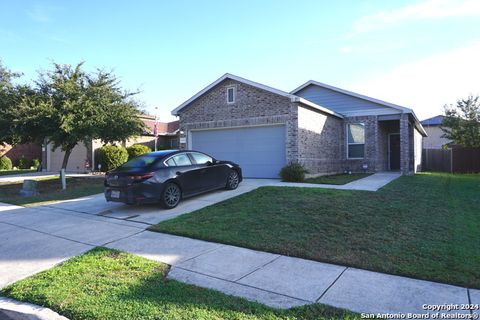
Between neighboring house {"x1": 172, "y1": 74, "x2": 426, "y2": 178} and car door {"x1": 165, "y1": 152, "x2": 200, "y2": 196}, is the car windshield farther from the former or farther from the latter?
neighboring house {"x1": 172, "y1": 74, "x2": 426, "y2": 178}

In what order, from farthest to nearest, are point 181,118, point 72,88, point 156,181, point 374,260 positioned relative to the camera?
point 181,118 < point 72,88 < point 156,181 < point 374,260

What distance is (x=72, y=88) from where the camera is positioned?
1403 cm

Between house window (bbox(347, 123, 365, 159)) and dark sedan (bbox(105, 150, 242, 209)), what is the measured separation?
1048cm

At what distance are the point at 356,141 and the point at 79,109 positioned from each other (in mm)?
13381

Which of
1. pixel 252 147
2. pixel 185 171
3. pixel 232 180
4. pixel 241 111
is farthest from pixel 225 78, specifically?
pixel 185 171

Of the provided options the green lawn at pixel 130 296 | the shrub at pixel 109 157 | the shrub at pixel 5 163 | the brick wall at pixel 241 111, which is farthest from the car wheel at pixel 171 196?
the shrub at pixel 5 163

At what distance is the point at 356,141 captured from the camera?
1900cm

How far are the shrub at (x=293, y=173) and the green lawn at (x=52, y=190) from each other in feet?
22.7

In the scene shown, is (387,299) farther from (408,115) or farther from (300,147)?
(408,115)

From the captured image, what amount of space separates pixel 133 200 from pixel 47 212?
2571 mm

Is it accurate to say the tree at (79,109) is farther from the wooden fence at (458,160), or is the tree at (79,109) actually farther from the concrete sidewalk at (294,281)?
the wooden fence at (458,160)

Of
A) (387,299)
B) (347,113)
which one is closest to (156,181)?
(387,299)

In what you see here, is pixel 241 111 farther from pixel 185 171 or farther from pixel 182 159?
pixel 185 171

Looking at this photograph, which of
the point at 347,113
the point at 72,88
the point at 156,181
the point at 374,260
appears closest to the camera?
the point at 374,260
